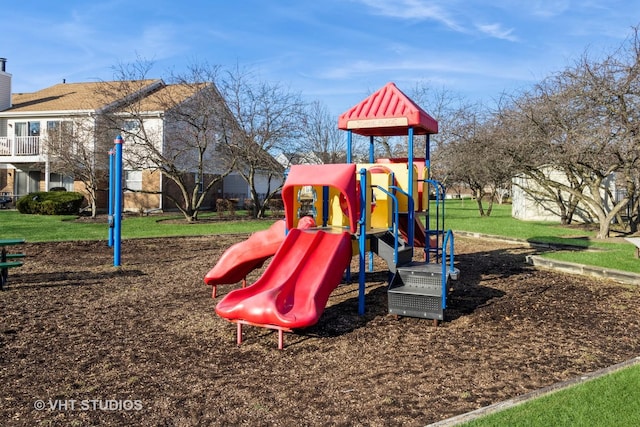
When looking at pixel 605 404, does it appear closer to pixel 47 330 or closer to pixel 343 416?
pixel 343 416

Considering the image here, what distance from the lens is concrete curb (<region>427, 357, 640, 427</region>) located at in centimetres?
352

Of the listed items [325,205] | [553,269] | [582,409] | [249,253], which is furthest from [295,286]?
[553,269]

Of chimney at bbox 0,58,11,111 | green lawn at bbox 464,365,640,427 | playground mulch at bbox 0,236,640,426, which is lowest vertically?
playground mulch at bbox 0,236,640,426

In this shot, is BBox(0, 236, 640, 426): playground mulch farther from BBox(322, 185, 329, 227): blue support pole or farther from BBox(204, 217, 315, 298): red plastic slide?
BBox(322, 185, 329, 227): blue support pole

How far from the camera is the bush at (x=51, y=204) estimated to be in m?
24.0

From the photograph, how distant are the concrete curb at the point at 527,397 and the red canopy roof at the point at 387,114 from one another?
4668 mm

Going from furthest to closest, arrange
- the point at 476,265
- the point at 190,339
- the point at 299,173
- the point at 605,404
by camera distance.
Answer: the point at 476,265
the point at 299,173
the point at 190,339
the point at 605,404

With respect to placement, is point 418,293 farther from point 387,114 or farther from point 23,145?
point 23,145

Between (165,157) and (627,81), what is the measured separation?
18281 mm

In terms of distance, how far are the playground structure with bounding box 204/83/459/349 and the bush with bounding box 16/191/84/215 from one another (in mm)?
20146

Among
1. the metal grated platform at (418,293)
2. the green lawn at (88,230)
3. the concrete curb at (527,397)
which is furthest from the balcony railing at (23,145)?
the concrete curb at (527,397)

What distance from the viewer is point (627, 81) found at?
1303cm

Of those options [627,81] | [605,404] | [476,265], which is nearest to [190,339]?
[605,404]

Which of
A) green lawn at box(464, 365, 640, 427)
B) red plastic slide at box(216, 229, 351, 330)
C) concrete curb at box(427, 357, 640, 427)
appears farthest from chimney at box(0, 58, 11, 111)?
green lawn at box(464, 365, 640, 427)
